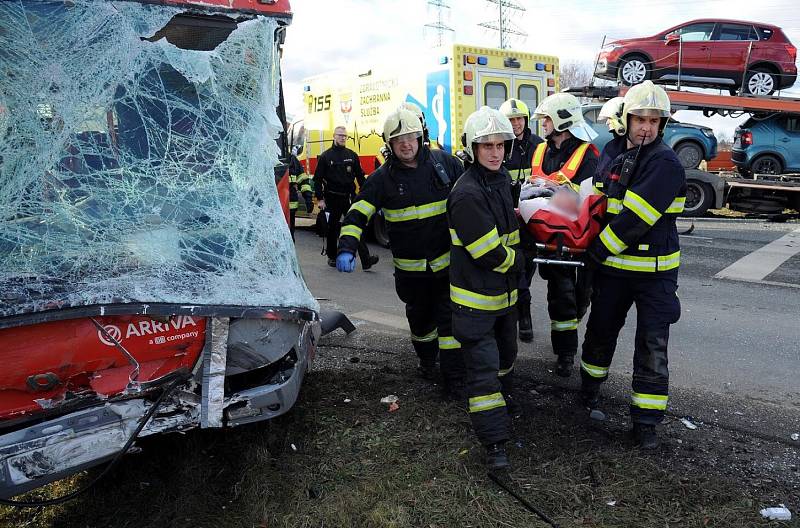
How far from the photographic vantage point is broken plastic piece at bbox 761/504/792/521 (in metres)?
2.68

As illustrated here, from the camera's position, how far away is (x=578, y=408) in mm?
3795

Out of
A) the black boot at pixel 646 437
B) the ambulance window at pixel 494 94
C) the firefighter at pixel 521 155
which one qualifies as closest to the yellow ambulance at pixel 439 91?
the ambulance window at pixel 494 94

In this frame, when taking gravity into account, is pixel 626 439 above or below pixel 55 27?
below

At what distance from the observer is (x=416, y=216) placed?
3.91m

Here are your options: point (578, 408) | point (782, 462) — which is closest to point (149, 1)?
point (578, 408)

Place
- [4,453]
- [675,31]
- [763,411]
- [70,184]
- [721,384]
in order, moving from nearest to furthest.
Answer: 1. [4,453]
2. [70,184]
3. [763,411]
4. [721,384]
5. [675,31]

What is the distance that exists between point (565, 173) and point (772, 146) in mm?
10407

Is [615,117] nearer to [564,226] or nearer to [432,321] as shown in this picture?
[564,226]

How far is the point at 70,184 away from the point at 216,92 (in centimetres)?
85

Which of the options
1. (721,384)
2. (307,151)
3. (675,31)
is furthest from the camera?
(675,31)

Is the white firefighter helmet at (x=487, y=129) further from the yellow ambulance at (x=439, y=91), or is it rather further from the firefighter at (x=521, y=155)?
the yellow ambulance at (x=439, y=91)

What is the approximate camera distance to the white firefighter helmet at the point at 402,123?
3.77m

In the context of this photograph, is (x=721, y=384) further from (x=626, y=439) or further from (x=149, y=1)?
(x=149, y=1)

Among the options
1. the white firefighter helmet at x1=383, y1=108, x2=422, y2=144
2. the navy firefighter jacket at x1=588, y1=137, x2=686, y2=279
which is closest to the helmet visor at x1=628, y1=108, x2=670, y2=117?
the navy firefighter jacket at x1=588, y1=137, x2=686, y2=279
